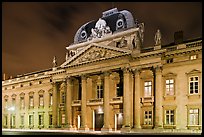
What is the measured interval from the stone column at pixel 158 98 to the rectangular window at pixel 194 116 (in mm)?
3380

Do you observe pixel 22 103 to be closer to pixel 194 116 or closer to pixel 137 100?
pixel 137 100

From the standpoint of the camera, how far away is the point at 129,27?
46094 mm

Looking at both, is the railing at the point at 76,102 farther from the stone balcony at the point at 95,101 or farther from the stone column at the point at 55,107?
the stone column at the point at 55,107

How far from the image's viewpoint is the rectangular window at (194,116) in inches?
1332

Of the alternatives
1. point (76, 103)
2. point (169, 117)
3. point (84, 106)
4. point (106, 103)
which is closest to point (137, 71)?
point (106, 103)

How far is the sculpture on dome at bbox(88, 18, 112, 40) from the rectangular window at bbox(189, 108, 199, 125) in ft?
61.8

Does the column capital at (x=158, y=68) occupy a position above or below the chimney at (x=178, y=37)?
below

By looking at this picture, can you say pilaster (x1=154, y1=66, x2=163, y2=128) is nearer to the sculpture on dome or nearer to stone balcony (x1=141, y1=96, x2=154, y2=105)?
stone balcony (x1=141, y1=96, x2=154, y2=105)

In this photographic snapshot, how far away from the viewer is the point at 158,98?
1436 inches

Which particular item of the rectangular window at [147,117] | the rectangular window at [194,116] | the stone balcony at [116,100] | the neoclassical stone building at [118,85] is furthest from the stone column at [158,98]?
the stone balcony at [116,100]

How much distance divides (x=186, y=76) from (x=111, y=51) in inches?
412

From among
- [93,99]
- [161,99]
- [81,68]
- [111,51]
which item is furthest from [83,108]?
[161,99]

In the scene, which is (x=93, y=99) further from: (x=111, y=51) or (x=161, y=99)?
(x=161, y=99)

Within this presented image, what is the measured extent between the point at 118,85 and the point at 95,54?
5162 millimetres
